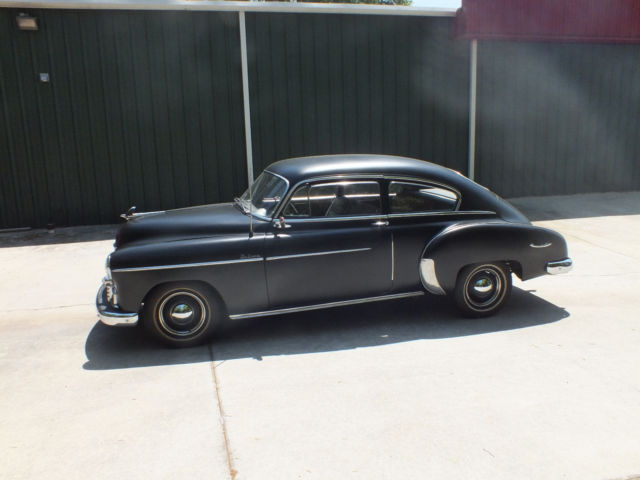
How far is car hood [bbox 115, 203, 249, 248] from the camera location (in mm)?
5082

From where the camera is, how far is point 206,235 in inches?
199

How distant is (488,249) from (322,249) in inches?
62.5

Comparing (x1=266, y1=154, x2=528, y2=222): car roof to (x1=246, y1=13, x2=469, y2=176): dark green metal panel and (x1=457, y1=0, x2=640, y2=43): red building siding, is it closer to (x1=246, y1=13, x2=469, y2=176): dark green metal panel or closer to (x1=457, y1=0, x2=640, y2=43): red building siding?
(x1=246, y1=13, x2=469, y2=176): dark green metal panel

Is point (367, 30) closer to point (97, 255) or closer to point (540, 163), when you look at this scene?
point (540, 163)

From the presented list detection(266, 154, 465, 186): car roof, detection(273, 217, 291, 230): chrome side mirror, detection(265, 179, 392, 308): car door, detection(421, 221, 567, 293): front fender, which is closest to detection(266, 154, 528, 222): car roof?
detection(266, 154, 465, 186): car roof

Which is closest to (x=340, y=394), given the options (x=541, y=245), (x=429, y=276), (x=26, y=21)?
(x=429, y=276)

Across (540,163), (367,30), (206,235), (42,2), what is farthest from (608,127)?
(42,2)

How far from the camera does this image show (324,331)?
17.7ft

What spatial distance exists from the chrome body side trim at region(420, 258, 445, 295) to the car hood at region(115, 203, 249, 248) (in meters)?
1.66

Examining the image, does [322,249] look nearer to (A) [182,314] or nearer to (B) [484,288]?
(A) [182,314]

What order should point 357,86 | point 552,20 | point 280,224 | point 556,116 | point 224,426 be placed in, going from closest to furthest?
1. point 224,426
2. point 280,224
3. point 357,86
4. point 552,20
5. point 556,116

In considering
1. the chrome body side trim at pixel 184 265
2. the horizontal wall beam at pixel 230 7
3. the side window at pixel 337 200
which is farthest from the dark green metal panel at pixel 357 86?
the chrome body side trim at pixel 184 265

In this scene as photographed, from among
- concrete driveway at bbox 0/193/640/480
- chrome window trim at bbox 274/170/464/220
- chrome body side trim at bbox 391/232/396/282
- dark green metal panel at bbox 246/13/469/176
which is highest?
dark green metal panel at bbox 246/13/469/176

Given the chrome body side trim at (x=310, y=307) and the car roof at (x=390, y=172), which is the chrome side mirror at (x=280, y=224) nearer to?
the car roof at (x=390, y=172)
